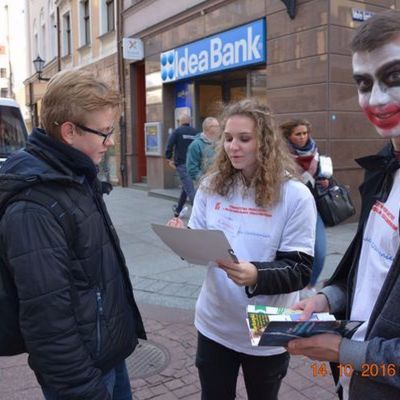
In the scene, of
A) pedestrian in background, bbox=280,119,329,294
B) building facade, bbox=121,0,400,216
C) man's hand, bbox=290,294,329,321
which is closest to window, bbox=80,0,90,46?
building facade, bbox=121,0,400,216

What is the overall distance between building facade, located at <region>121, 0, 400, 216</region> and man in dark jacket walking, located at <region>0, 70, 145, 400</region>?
2.95 metres

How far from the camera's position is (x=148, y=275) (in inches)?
215

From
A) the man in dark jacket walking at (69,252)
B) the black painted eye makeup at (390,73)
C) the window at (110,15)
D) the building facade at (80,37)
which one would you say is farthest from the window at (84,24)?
the black painted eye makeup at (390,73)

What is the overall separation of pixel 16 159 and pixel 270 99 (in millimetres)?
7008

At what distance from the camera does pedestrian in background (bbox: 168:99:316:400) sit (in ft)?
6.70

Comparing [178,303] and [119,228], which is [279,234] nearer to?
[178,303]

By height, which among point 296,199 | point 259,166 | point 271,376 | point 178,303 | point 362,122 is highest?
point 362,122

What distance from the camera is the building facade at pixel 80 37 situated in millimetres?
14273

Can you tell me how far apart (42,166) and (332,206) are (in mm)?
3082

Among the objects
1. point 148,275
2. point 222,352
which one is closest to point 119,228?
point 148,275

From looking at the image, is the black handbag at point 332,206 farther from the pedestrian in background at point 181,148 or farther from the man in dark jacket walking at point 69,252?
the pedestrian in background at point 181,148

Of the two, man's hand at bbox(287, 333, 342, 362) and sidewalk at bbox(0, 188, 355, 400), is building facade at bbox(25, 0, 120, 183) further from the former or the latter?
man's hand at bbox(287, 333, 342, 362)

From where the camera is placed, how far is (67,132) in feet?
5.67

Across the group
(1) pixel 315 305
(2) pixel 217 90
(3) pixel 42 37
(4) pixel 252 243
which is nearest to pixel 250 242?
(4) pixel 252 243
